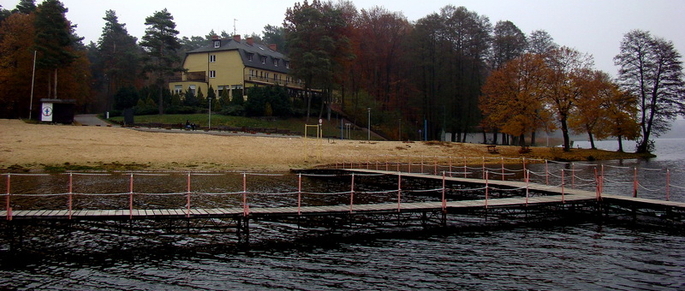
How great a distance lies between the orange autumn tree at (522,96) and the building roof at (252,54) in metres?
40.1

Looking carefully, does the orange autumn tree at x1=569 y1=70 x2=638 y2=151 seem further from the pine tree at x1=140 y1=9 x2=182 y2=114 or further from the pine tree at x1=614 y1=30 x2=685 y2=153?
the pine tree at x1=140 y1=9 x2=182 y2=114

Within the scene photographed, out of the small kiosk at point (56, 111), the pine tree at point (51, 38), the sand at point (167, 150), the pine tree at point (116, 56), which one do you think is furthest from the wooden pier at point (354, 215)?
the pine tree at point (116, 56)

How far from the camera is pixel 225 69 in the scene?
84.8m

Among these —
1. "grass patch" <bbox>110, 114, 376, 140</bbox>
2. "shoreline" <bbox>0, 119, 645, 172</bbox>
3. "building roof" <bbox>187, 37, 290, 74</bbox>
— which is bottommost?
"shoreline" <bbox>0, 119, 645, 172</bbox>

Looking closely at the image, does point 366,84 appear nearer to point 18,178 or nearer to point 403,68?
point 403,68

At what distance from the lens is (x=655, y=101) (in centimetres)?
6831

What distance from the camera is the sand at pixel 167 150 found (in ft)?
127

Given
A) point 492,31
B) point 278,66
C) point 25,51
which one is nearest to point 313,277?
point 25,51

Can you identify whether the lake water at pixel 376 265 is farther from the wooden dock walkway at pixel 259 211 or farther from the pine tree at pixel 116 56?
the pine tree at pixel 116 56

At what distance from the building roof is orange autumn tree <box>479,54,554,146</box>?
1581 inches

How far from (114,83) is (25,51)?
3680 cm

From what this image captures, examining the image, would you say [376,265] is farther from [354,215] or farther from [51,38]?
[51,38]

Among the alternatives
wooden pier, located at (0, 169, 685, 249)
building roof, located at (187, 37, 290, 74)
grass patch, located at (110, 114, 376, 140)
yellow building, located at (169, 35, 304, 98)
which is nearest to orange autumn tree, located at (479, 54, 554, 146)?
grass patch, located at (110, 114, 376, 140)

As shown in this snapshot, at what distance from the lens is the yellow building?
83375 mm
